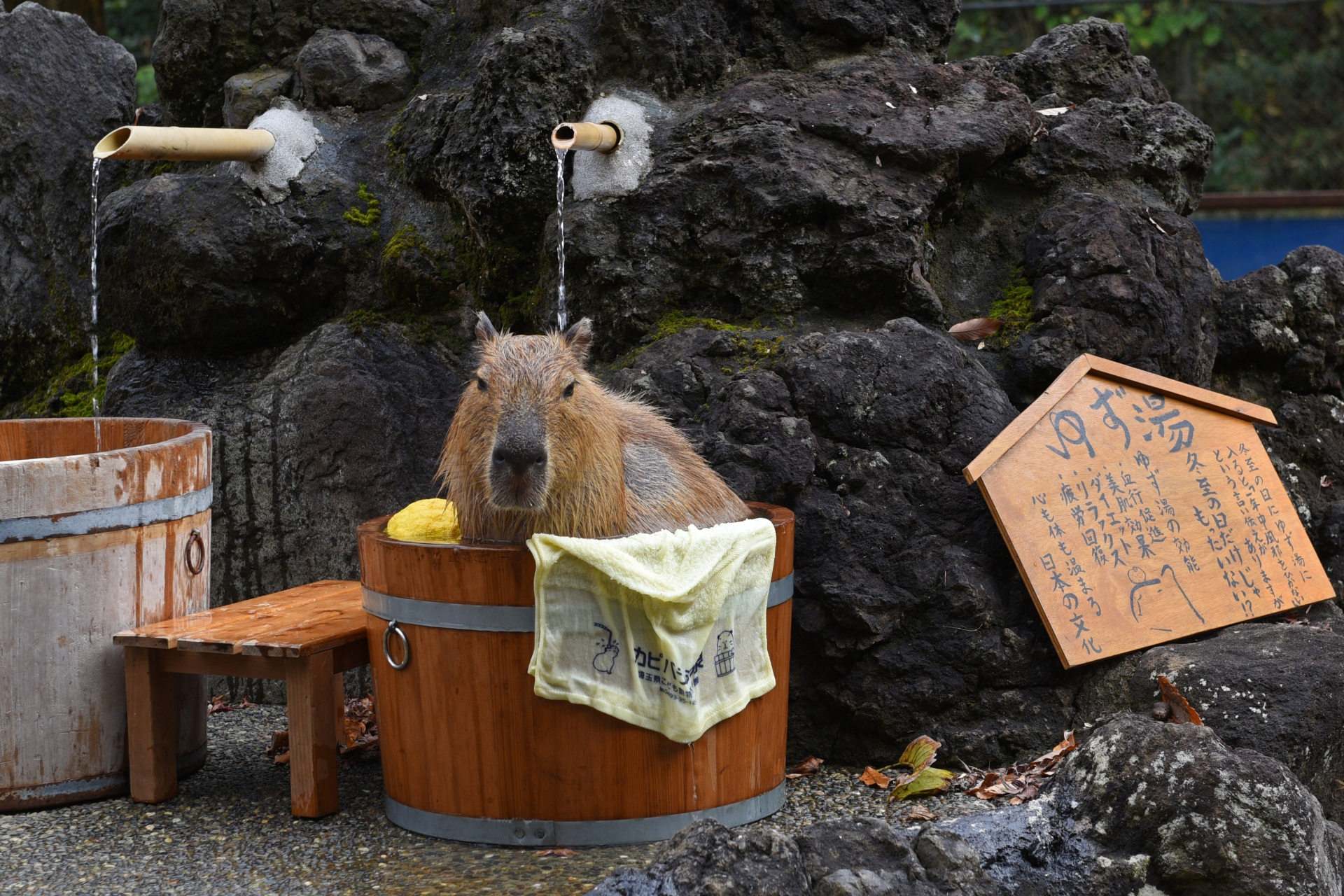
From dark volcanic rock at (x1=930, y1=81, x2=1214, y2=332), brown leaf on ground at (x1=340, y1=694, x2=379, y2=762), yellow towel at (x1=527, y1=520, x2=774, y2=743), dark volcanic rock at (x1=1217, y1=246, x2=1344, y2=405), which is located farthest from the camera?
dark volcanic rock at (x1=1217, y1=246, x2=1344, y2=405)

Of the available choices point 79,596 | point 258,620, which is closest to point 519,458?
point 258,620

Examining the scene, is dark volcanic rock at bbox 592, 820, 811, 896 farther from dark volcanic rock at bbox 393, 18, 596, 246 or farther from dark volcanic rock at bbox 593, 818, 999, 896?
dark volcanic rock at bbox 393, 18, 596, 246

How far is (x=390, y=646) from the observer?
3799 millimetres

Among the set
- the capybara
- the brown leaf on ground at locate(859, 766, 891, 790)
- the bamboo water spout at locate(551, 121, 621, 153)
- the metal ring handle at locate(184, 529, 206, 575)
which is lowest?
the brown leaf on ground at locate(859, 766, 891, 790)

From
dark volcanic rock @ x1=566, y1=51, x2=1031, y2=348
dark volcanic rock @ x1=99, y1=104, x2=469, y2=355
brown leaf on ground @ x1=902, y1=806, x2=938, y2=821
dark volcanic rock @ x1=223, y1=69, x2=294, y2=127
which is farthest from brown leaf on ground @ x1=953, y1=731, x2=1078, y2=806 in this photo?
dark volcanic rock @ x1=223, y1=69, x2=294, y2=127

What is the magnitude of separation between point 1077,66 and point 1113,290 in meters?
1.43

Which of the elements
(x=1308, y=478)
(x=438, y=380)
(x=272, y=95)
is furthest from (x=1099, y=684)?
(x=272, y=95)

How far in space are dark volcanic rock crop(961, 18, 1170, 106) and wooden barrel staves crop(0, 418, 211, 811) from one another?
156 inches

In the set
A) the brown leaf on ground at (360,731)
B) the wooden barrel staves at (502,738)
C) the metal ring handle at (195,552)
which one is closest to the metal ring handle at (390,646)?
the wooden barrel staves at (502,738)

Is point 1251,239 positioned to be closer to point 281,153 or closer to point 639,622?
point 281,153

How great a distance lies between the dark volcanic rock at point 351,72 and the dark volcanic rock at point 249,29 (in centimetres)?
14

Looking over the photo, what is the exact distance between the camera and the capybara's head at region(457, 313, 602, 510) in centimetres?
342

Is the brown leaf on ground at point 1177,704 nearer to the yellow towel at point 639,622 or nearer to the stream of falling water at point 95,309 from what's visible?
the yellow towel at point 639,622

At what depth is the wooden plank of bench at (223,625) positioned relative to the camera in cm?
399
